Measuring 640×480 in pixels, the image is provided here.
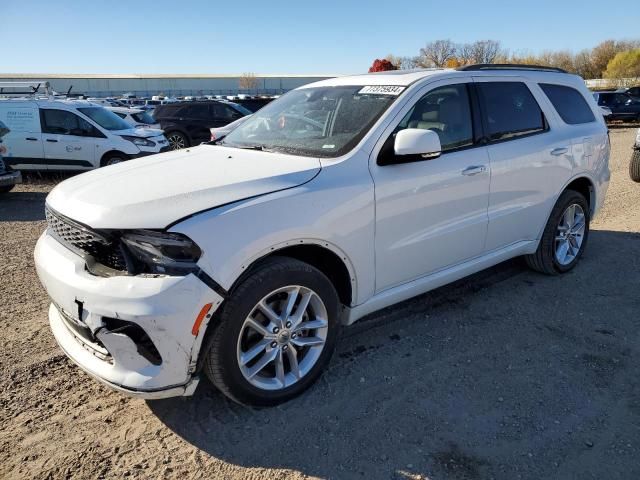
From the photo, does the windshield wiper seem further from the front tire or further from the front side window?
the front side window

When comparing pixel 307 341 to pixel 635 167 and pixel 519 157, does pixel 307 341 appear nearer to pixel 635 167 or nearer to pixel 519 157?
pixel 519 157

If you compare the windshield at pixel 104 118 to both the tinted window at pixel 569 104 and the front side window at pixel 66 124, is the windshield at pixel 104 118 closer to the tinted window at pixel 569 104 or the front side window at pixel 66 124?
the front side window at pixel 66 124

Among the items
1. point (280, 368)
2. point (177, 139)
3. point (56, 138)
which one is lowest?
point (280, 368)

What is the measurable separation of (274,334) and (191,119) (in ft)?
47.5

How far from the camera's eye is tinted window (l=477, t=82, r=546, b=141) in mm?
3992

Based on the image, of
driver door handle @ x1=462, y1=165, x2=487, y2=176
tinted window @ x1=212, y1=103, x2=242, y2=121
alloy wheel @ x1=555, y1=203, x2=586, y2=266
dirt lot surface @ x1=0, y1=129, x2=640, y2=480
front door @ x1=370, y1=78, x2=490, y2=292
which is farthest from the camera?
tinted window @ x1=212, y1=103, x2=242, y2=121

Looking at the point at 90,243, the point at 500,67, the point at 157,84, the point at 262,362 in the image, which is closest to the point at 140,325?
the point at 90,243

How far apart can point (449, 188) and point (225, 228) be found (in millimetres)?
1741

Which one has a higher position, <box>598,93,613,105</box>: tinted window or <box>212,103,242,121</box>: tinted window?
<box>598,93,613,105</box>: tinted window

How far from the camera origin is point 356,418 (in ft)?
9.34

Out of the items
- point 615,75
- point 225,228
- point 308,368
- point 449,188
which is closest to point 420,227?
point 449,188

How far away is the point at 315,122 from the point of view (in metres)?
3.66

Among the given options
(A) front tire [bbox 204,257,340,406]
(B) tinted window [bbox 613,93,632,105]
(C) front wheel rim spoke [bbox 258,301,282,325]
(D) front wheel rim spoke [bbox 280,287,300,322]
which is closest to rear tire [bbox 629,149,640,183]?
(A) front tire [bbox 204,257,340,406]

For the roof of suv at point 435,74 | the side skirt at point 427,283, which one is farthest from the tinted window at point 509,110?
the side skirt at point 427,283
